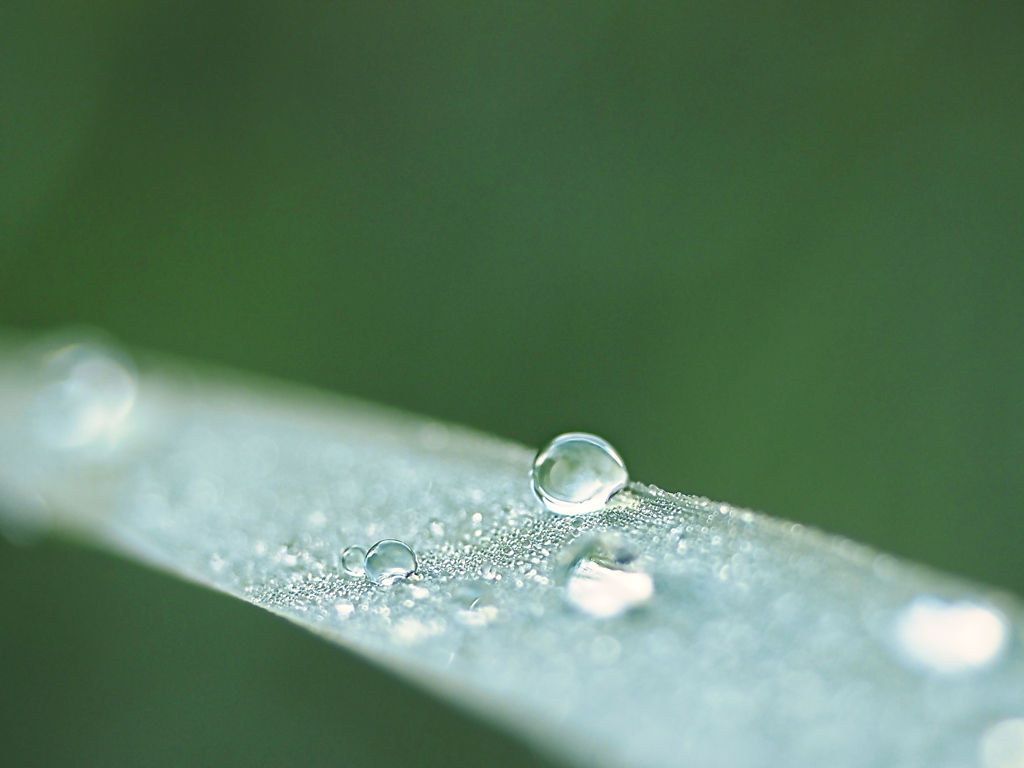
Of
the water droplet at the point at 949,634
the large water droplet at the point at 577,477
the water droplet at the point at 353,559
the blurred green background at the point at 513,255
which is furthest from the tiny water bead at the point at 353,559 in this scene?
the blurred green background at the point at 513,255

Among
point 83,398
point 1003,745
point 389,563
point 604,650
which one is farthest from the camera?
point 83,398

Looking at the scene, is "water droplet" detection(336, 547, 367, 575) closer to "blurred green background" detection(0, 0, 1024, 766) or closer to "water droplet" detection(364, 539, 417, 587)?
"water droplet" detection(364, 539, 417, 587)

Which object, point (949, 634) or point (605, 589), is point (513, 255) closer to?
point (605, 589)

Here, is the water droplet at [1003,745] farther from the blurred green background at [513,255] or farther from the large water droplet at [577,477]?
the blurred green background at [513,255]

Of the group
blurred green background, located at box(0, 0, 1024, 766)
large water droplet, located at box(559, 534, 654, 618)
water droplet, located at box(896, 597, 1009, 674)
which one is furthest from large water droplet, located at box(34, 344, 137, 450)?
water droplet, located at box(896, 597, 1009, 674)

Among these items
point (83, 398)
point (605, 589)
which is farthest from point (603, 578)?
point (83, 398)
